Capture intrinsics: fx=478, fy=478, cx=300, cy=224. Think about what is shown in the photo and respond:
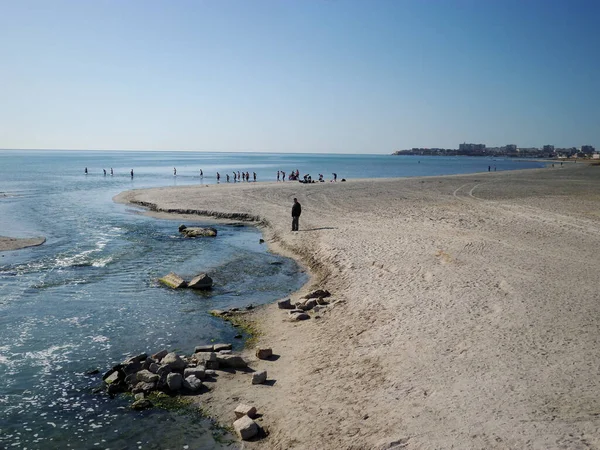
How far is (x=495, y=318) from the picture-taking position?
39.4 feet

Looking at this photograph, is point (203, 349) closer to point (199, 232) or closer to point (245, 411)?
point (245, 411)

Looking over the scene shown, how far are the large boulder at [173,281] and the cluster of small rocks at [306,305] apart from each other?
4.52 meters

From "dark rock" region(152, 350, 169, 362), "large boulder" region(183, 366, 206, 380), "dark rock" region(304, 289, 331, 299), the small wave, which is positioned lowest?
the small wave

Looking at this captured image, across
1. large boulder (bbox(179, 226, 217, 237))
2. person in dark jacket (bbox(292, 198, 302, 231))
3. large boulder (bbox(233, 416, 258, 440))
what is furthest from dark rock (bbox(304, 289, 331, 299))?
large boulder (bbox(179, 226, 217, 237))

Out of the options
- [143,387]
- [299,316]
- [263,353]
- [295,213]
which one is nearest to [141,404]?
[143,387]

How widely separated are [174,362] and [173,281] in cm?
792

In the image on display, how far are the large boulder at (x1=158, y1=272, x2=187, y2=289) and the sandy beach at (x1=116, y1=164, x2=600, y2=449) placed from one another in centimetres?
410

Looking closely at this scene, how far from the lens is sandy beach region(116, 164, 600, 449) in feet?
25.2

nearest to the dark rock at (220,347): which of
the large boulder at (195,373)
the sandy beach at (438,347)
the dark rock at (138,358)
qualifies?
the sandy beach at (438,347)

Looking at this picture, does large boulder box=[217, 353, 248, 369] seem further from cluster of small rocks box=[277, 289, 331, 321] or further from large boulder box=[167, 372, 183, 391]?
cluster of small rocks box=[277, 289, 331, 321]

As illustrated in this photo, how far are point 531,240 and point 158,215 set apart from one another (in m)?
27.1

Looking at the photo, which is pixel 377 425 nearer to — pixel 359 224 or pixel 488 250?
pixel 488 250

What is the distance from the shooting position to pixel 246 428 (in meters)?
8.38

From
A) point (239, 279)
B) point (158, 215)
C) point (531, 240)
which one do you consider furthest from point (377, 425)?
point (158, 215)
